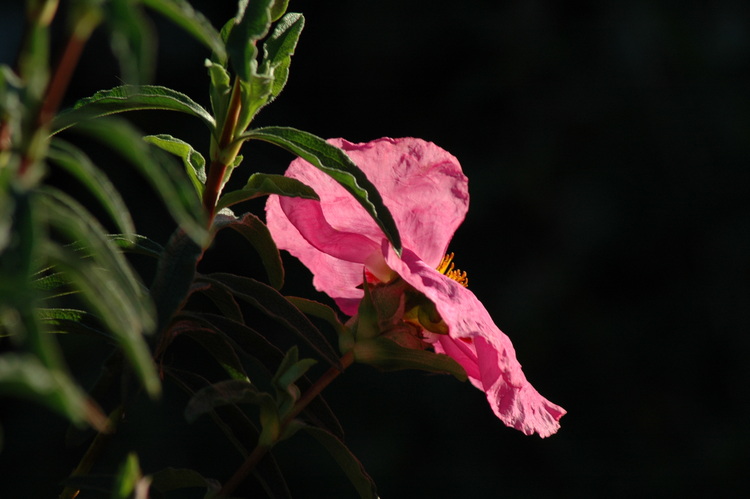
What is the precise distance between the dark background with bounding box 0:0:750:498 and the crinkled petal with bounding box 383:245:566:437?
5.16 feet

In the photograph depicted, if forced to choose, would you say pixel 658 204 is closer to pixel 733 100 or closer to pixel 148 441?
pixel 733 100

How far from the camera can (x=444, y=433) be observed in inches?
89.0

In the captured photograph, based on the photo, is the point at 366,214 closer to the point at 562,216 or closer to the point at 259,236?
the point at 259,236

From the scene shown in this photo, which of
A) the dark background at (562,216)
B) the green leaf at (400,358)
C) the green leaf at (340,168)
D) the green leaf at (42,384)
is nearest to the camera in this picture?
the green leaf at (42,384)

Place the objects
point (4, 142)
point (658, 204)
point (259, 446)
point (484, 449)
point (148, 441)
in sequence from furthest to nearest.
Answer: point (658, 204), point (484, 449), point (148, 441), point (259, 446), point (4, 142)

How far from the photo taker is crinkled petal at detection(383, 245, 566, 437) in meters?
0.56

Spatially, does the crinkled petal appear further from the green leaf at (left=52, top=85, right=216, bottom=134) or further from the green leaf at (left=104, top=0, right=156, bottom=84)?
the green leaf at (left=104, top=0, right=156, bottom=84)

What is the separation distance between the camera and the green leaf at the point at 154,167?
304 mm

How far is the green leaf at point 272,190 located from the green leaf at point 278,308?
43 millimetres

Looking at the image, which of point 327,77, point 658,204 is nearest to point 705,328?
point 658,204

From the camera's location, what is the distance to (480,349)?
59cm

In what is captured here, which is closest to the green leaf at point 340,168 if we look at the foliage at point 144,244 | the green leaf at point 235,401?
the foliage at point 144,244

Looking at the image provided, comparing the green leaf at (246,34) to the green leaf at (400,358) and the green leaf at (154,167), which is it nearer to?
the green leaf at (154,167)

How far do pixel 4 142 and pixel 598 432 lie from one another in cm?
214
